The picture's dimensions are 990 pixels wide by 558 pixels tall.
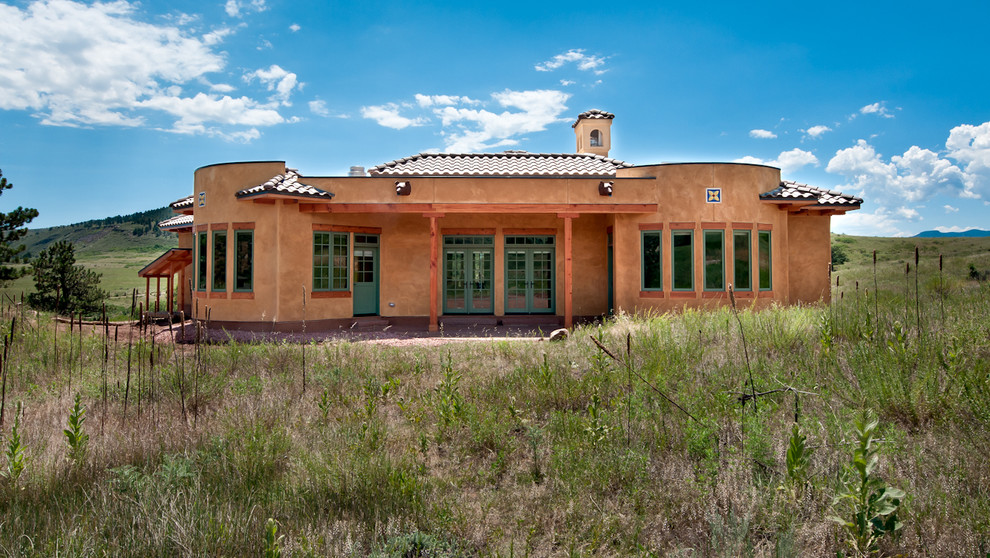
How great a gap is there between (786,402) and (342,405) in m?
4.55

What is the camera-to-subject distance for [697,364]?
21.9ft

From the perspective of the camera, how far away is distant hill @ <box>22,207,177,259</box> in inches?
3408

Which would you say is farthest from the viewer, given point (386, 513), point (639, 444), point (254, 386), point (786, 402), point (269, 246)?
point (269, 246)

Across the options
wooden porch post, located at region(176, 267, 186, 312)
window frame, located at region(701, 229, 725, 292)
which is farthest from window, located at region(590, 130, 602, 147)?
wooden porch post, located at region(176, 267, 186, 312)

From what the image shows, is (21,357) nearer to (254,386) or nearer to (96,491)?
(254,386)

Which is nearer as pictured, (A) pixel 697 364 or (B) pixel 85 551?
(B) pixel 85 551

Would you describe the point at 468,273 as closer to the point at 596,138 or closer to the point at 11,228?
the point at 596,138

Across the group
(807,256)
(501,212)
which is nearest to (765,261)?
(807,256)

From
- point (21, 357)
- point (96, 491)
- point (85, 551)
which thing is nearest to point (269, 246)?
point (21, 357)

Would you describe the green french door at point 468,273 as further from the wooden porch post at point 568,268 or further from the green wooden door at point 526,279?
the wooden porch post at point 568,268

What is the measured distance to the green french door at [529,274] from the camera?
51.1 ft

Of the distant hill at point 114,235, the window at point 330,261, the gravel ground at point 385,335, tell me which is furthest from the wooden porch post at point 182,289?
the distant hill at point 114,235

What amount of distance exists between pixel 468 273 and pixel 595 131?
8.76m

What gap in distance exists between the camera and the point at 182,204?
57.1 ft
